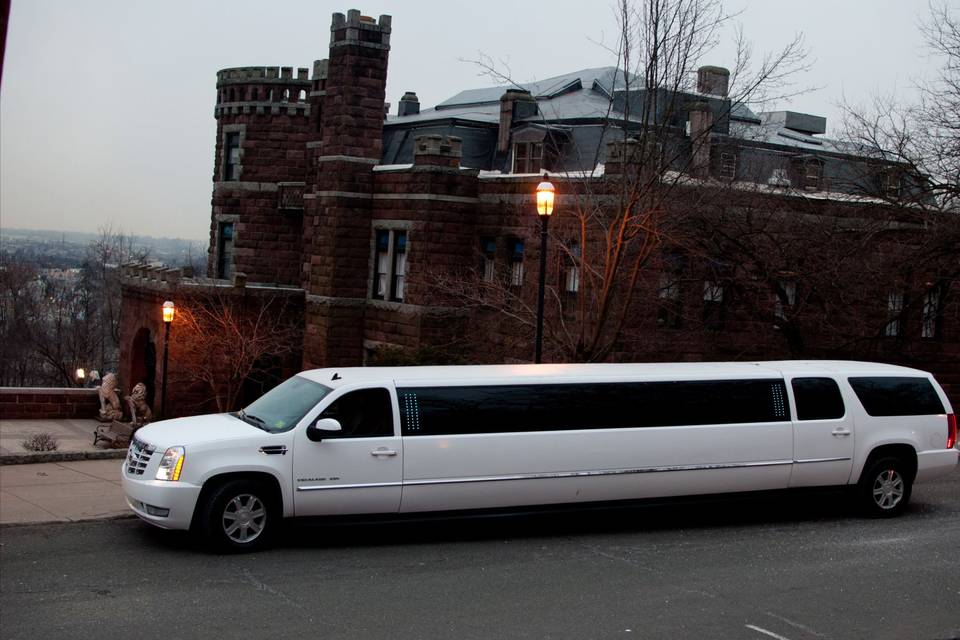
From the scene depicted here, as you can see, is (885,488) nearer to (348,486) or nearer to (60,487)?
(348,486)

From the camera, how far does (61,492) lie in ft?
40.4

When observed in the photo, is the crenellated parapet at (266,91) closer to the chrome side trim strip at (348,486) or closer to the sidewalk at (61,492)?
the sidewalk at (61,492)

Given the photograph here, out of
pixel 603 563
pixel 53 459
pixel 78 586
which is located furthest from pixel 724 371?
pixel 53 459

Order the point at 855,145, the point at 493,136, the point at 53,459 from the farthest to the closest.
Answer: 1. the point at 493,136
2. the point at 855,145
3. the point at 53,459

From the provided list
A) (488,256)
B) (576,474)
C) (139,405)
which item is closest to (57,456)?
(576,474)

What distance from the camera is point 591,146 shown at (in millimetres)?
26344

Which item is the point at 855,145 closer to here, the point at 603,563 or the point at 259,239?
the point at 603,563

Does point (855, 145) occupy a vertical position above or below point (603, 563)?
above

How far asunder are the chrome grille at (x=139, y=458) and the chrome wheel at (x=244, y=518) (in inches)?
36.2

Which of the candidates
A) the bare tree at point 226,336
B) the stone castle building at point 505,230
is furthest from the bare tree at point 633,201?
the bare tree at point 226,336

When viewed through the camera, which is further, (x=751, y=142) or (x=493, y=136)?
(x=493, y=136)

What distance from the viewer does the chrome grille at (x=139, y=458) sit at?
986cm

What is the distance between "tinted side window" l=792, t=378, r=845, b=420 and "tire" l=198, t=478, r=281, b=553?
5.81 metres

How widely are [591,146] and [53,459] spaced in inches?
626
